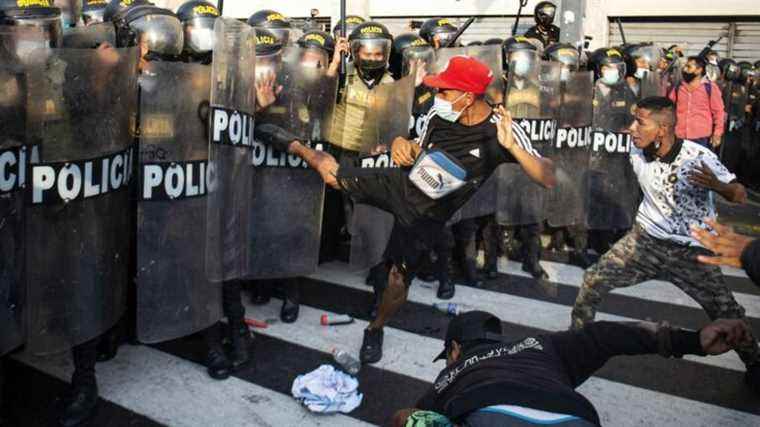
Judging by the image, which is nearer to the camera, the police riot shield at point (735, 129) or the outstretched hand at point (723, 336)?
the outstretched hand at point (723, 336)

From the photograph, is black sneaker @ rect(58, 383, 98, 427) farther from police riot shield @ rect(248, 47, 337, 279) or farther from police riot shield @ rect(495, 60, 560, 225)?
police riot shield @ rect(495, 60, 560, 225)

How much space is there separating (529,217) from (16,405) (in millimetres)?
4238

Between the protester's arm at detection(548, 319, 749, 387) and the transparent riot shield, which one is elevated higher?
the transparent riot shield

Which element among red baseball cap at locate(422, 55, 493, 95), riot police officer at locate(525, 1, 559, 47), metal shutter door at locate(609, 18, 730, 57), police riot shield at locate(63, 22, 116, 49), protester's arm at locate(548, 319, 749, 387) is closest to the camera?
protester's arm at locate(548, 319, 749, 387)

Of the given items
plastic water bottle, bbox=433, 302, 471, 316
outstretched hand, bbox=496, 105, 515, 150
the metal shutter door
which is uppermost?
the metal shutter door

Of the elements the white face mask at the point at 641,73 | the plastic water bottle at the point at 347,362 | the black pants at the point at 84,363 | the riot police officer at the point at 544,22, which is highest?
the riot police officer at the point at 544,22

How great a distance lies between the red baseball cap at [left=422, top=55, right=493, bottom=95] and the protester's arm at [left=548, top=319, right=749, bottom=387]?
6.28ft

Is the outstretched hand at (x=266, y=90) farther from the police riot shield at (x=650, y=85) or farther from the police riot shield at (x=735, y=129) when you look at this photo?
the police riot shield at (x=735, y=129)

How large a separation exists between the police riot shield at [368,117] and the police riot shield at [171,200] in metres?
1.42

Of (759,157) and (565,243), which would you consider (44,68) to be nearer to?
(565,243)

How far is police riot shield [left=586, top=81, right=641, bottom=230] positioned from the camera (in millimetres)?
6613

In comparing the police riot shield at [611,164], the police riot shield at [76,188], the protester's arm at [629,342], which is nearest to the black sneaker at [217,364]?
the police riot shield at [76,188]

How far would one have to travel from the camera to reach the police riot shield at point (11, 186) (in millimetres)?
2793

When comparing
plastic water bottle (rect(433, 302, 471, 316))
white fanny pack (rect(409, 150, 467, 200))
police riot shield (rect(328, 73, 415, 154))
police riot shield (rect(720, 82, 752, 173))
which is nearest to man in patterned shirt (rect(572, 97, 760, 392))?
white fanny pack (rect(409, 150, 467, 200))
